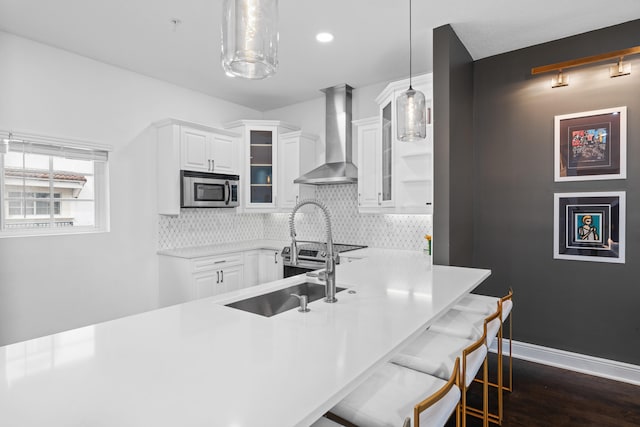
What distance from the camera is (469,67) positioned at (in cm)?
330

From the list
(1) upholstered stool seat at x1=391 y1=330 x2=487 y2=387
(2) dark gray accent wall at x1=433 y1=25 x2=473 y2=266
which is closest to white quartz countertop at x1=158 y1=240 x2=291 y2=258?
(2) dark gray accent wall at x1=433 y1=25 x2=473 y2=266

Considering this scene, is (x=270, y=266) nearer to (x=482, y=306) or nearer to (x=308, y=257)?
(x=308, y=257)

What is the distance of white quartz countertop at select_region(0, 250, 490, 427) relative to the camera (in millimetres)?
813

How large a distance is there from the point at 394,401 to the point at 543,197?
8.64 ft

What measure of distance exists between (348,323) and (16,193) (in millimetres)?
3179

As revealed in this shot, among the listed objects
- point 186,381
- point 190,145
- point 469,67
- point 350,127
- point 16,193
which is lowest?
point 186,381

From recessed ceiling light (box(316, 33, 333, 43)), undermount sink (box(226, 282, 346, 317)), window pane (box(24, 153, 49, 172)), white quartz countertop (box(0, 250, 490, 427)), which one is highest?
recessed ceiling light (box(316, 33, 333, 43))

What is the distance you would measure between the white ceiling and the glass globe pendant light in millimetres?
1431

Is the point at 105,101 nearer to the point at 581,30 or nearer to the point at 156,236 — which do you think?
the point at 156,236

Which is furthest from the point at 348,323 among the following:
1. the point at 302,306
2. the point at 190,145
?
the point at 190,145

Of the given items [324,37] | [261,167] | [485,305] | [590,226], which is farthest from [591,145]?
[261,167]

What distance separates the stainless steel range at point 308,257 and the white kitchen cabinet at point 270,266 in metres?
0.09

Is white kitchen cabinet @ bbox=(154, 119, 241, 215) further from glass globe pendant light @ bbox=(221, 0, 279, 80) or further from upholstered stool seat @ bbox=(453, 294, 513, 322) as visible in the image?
upholstered stool seat @ bbox=(453, 294, 513, 322)

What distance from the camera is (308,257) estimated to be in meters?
3.98
